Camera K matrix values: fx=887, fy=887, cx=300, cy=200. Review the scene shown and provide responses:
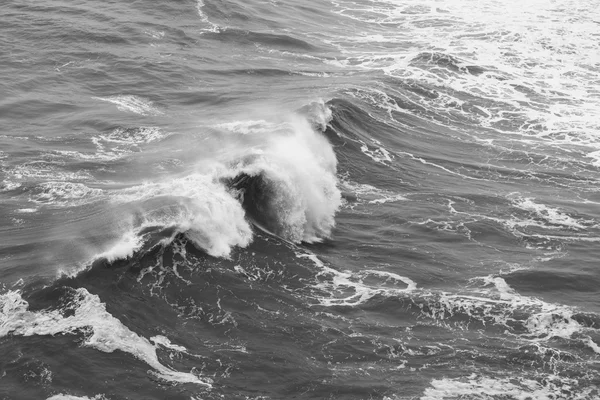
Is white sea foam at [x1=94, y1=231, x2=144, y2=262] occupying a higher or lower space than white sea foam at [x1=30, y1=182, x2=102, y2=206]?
lower

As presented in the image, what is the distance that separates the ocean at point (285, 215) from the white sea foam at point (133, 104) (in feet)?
0.64

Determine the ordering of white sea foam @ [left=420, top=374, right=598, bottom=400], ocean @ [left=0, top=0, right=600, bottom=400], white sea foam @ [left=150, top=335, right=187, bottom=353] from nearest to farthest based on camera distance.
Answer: white sea foam @ [left=420, top=374, right=598, bottom=400] → ocean @ [left=0, top=0, right=600, bottom=400] → white sea foam @ [left=150, top=335, right=187, bottom=353]

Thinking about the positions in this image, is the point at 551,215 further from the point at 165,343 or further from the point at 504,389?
the point at 165,343

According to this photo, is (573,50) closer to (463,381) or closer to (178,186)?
(178,186)

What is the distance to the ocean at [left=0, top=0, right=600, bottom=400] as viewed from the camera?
96.0 feet

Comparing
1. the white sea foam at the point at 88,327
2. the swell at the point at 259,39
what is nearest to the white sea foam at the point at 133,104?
the swell at the point at 259,39

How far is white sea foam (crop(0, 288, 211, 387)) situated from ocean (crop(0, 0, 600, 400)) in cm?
9

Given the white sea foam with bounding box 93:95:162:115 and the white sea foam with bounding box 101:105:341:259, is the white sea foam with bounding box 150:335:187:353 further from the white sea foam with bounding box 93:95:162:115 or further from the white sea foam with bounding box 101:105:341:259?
the white sea foam with bounding box 93:95:162:115

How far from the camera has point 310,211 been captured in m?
39.3

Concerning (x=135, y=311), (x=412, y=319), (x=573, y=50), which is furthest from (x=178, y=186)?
(x=573, y=50)

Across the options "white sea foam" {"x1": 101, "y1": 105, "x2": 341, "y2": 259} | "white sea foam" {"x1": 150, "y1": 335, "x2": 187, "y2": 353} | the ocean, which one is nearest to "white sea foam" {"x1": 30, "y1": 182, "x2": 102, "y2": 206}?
the ocean

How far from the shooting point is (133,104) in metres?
49.3

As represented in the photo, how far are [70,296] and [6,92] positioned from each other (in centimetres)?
2190

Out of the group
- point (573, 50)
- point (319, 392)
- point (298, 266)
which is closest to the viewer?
point (319, 392)
